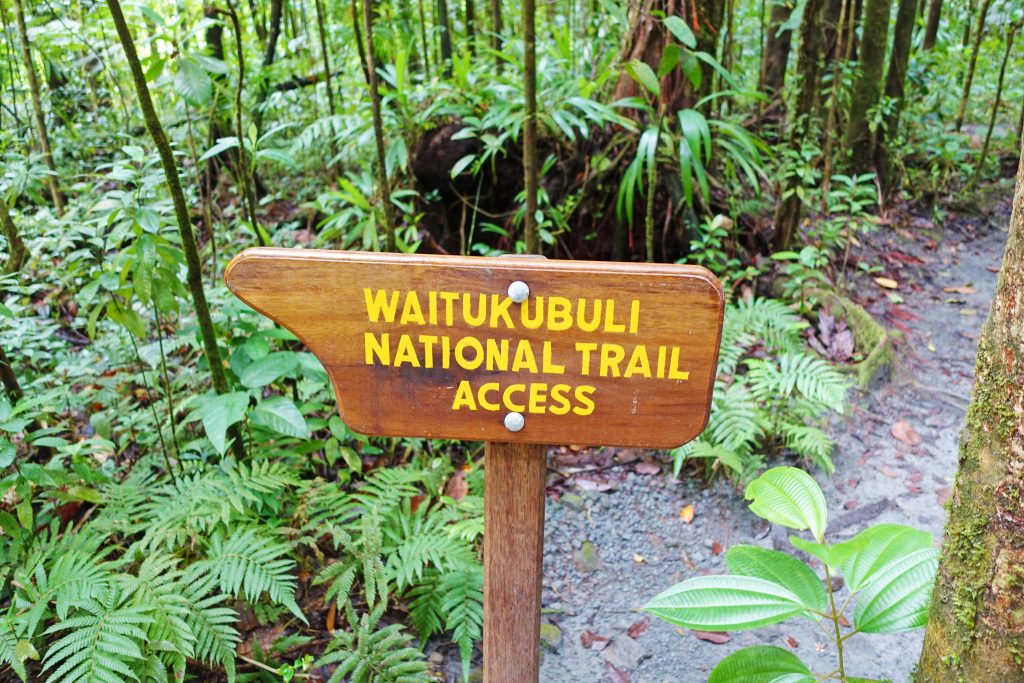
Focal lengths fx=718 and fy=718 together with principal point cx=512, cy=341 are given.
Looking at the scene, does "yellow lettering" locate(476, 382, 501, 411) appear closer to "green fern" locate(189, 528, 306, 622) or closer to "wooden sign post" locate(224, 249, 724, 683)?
"wooden sign post" locate(224, 249, 724, 683)

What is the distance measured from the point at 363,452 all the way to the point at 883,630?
2.05m

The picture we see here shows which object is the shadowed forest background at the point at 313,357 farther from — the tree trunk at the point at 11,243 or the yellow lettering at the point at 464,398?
the yellow lettering at the point at 464,398

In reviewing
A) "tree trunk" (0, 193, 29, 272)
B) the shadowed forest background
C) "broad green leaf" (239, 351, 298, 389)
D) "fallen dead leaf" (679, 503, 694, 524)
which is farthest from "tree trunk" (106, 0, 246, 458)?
"fallen dead leaf" (679, 503, 694, 524)

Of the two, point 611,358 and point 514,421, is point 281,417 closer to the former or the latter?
point 514,421

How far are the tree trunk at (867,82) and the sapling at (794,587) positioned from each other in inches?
210

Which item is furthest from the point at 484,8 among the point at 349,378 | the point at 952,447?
the point at 349,378

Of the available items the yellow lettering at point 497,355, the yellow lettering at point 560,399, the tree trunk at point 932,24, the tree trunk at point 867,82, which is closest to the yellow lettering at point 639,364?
the yellow lettering at point 560,399

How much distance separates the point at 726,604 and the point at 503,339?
705 mm

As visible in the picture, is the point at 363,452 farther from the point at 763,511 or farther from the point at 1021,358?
the point at 1021,358

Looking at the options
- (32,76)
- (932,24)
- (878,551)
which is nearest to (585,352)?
(878,551)

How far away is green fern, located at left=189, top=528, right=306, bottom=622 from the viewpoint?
2.05 meters

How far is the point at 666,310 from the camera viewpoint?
120 cm

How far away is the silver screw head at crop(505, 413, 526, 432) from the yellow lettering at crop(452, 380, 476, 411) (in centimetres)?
6

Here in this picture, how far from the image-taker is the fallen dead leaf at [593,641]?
2418 mm
